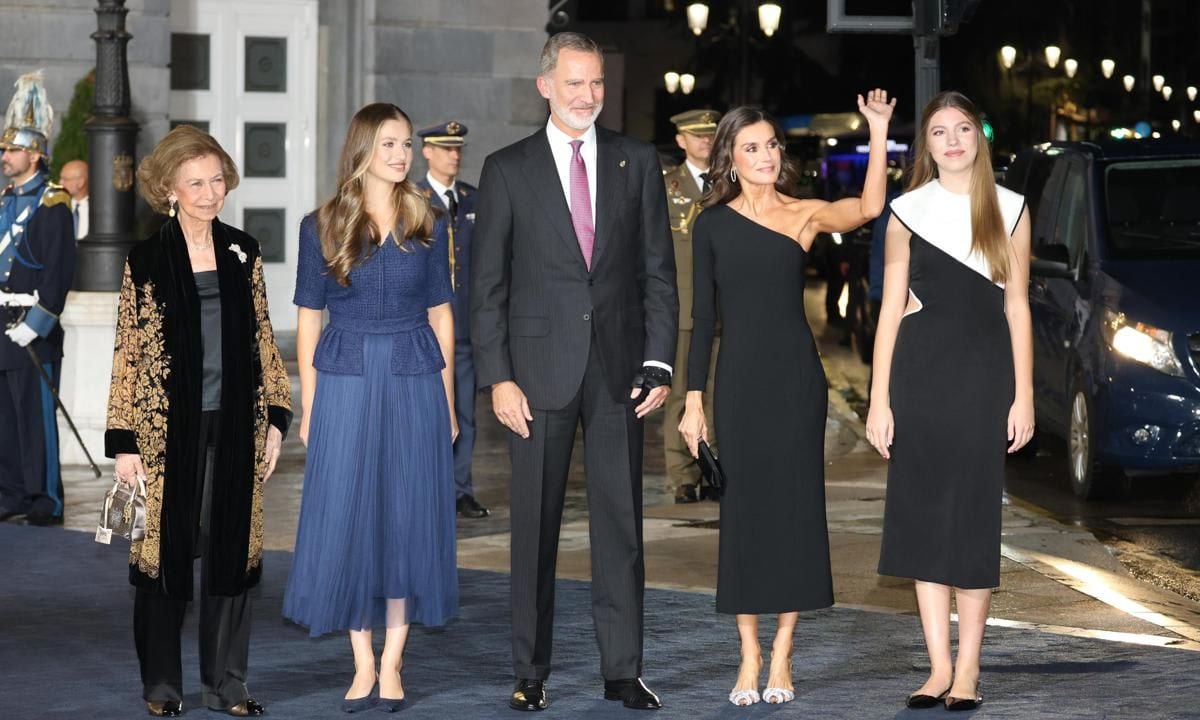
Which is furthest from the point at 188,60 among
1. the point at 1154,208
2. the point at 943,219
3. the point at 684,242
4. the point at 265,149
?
the point at 943,219

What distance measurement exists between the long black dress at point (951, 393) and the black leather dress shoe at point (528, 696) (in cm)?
118

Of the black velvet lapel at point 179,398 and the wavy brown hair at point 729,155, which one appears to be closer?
the black velvet lapel at point 179,398

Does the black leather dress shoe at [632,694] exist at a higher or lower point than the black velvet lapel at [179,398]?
lower

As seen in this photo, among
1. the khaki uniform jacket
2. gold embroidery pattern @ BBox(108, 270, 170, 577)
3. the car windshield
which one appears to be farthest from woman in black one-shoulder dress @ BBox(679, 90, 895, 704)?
the car windshield

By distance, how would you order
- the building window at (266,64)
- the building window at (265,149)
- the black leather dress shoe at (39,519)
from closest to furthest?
1. the black leather dress shoe at (39,519)
2. the building window at (266,64)
3. the building window at (265,149)

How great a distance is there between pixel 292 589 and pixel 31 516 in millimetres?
4680

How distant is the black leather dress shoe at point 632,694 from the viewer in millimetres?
7336

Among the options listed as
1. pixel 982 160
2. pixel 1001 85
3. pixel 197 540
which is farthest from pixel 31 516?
pixel 1001 85

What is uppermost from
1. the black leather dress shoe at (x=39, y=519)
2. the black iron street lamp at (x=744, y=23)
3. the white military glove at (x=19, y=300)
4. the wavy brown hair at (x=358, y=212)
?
the black iron street lamp at (x=744, y=23)

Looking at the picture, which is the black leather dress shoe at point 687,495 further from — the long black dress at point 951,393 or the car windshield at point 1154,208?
the long black dress at point 951,393

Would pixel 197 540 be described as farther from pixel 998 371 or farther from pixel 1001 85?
pixel 1001 85

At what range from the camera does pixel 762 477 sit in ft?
24.7

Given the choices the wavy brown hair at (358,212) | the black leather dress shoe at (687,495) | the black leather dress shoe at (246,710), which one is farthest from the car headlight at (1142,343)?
the black leather dress shoe at (246,710)

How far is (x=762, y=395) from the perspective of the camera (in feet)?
24.6
